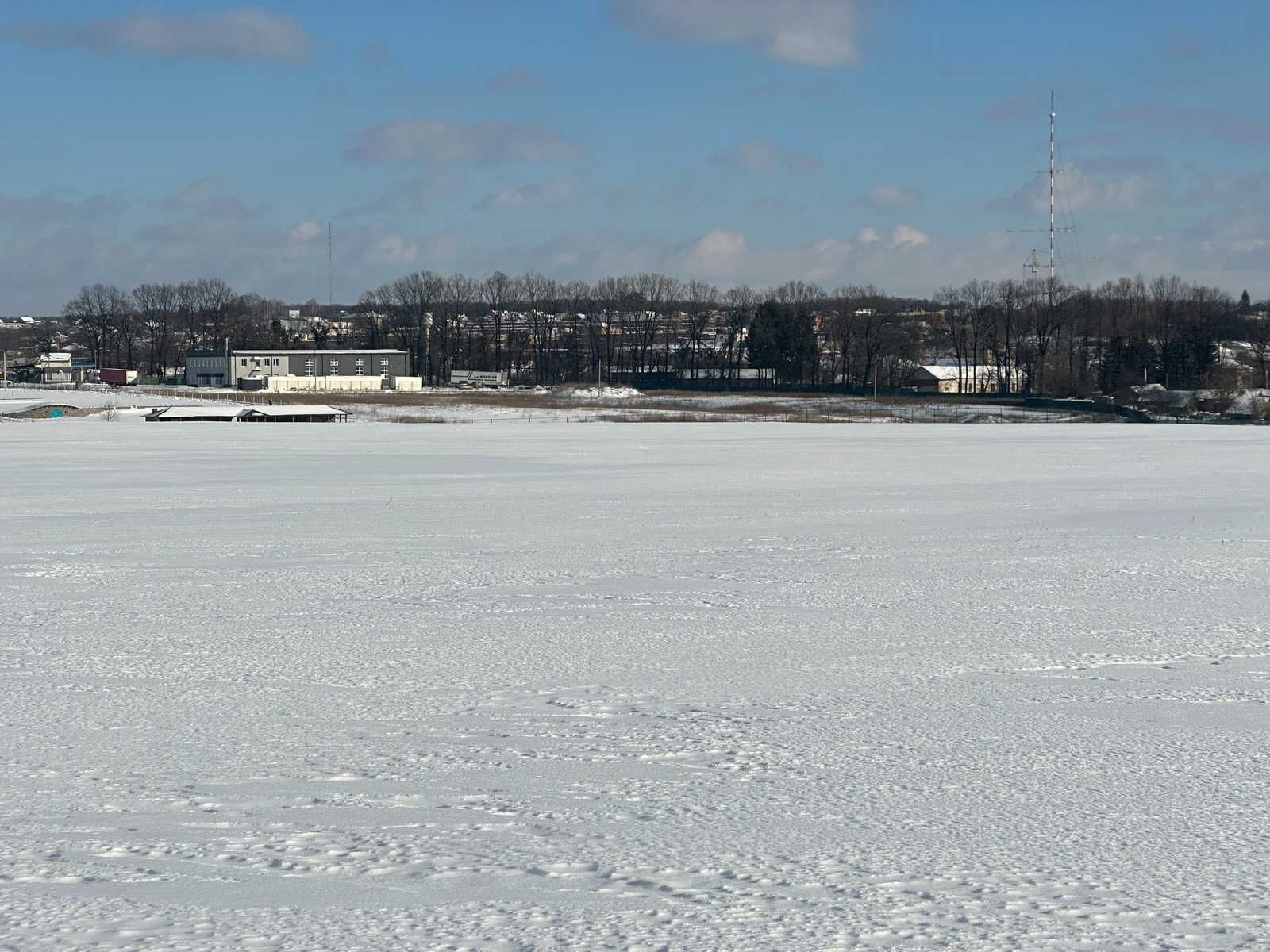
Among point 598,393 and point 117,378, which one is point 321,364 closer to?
point 117,378

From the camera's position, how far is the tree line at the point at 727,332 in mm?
106812

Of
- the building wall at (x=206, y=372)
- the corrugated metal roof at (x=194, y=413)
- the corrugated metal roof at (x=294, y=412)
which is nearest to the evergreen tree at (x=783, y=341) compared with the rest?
the building wall at (x=206, y=372)

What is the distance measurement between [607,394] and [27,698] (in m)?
90.6

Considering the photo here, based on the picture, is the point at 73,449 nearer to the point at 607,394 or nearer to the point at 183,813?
the point at 183,813

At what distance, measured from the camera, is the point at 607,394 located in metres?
98.2

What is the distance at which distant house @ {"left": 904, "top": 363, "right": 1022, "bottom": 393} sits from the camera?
115 m

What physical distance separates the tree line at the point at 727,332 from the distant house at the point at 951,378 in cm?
74

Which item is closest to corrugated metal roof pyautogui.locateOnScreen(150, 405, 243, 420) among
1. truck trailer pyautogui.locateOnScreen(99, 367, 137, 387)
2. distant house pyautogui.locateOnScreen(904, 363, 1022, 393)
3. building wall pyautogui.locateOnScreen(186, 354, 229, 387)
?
building wall pyautogui.locateOnScreen(186, 354, 229, 387)

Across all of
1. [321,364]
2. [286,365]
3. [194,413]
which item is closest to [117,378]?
[286,365]

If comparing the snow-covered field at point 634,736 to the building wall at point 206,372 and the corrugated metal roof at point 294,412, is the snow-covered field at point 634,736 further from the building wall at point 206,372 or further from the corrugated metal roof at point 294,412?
the building wall at point 206,372

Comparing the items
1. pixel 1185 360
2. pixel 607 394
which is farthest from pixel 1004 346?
pixel 607 394

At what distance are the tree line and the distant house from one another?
2.41 ft

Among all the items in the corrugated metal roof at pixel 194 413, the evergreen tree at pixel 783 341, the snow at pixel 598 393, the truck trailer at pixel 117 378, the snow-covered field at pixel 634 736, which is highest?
the evergreen tree at pixel 783 341

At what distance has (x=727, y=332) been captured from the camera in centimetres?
13775
